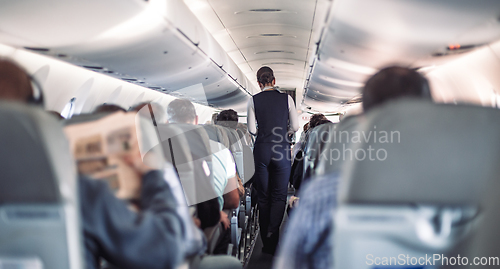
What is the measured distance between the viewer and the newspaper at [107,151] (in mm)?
1020

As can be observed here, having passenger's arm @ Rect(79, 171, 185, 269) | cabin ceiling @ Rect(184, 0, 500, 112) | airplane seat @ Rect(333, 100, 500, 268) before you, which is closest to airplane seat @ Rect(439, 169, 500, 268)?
airplane seat @ Rect(333, 100, 500, 268)

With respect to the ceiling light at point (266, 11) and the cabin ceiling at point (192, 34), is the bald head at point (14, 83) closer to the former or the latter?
the cabin ceiling at point (192, 34)

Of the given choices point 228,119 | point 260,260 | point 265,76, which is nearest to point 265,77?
point 265,76

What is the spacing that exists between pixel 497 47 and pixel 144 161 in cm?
294

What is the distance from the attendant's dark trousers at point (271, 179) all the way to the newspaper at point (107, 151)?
8.14 ft

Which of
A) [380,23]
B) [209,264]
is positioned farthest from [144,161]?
[380,23]

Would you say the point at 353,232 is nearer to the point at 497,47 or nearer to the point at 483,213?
the point at 483,213

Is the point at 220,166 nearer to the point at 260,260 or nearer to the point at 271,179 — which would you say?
the point at 271,179

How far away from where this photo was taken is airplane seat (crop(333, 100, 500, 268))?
978 millimetres

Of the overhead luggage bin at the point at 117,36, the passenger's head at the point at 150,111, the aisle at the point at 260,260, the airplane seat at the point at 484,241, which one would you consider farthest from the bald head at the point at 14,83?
the aisle at the point at 260,260

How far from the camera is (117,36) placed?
2.95m

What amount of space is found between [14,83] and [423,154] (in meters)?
1.29

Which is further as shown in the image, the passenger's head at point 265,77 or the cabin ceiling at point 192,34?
the passenger's head at point 265,77

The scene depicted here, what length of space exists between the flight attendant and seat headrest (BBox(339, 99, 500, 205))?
8.08 ft
